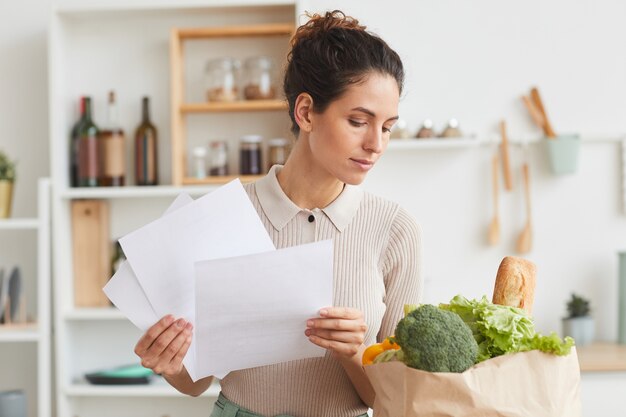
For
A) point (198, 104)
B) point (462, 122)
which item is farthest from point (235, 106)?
point (462, 122)

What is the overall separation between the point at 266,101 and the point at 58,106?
845 mm

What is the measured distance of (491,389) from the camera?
3.78ft

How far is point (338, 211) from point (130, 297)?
16.8 inches

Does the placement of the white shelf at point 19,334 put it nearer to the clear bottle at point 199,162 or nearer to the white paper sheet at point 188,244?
the clear bottle at point 199,162

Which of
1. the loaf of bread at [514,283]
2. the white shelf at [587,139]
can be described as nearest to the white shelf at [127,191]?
the white shelf at [587,139]

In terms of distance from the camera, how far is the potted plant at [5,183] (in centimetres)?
362

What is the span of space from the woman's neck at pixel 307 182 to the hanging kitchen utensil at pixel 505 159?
84.2 inches

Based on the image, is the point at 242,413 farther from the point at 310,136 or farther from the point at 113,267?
the point at 113,267

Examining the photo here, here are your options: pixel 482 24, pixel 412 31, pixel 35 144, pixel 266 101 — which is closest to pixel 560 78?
pixel 482 24

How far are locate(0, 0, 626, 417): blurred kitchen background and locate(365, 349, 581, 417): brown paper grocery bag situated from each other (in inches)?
98.4

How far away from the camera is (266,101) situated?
3.59m

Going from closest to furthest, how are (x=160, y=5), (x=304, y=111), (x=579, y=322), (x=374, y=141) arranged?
(x=374, y=141) < (x=304, y=111) < (x=579, y=322) < (x=160, y=5)

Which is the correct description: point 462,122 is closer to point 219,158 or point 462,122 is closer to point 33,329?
point 219,158

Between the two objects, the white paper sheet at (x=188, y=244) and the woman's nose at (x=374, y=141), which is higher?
the woman's nose at (x=374, y=141)
